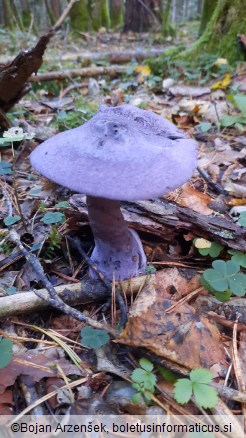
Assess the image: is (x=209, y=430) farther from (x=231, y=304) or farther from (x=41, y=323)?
(x=41, y=323)

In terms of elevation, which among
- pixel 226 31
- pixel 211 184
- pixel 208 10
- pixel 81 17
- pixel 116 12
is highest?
pixel 208 10

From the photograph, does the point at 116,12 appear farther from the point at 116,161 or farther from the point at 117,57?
the point at 116,161

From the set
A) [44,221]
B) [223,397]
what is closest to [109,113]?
[44,221]

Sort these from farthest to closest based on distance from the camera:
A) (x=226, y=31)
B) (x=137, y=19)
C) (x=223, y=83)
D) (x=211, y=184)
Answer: (x=137, y=19) < (x=226, y=31) < (x=223, y=83) < (x=211, y=184)

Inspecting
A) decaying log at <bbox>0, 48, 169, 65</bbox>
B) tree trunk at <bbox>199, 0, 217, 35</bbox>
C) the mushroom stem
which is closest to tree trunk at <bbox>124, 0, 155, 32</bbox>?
decaying log at <bbox>0, 48, 169, 65</bbox>

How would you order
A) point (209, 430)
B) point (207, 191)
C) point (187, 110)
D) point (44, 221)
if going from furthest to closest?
1. point (187, 110)
2. point (207, 191)
3. point (44, 221)
4. point (209, 430)

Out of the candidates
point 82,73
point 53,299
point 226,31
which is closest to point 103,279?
point 53,299

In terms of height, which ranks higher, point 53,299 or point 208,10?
point 208,10

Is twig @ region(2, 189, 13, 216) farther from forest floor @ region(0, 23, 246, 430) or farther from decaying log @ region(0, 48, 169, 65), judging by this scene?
decaying log @ region(0, 48, 169, 65)
